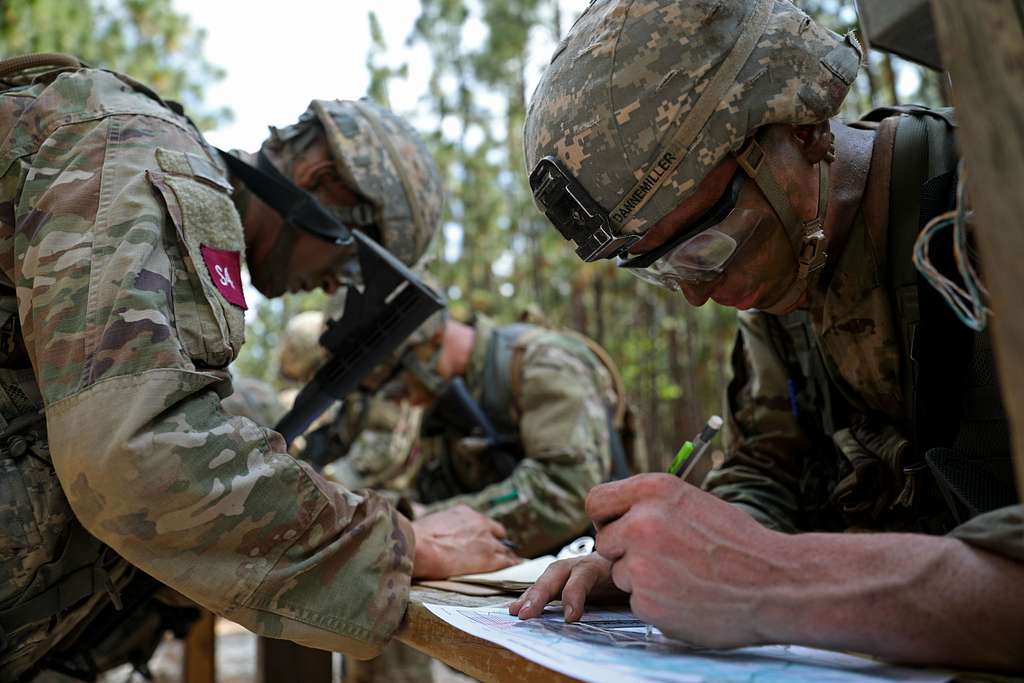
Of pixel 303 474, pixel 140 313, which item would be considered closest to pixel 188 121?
pixel 140 313

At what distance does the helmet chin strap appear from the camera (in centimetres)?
157

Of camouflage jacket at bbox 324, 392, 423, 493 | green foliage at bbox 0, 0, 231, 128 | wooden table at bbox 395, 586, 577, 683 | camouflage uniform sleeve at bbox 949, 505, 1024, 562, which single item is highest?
green foliage at bbox 0, 0, 231, 128

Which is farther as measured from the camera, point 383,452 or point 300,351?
point 383,452

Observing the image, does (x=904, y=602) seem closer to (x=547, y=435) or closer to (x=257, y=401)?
(x=547, y=435)

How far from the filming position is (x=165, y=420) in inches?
56.9

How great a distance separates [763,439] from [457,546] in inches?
32.0

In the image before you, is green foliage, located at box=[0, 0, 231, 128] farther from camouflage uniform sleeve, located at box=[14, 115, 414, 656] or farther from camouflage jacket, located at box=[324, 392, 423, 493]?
camouflage jacket, located at box=[324, 392, 423, 493]

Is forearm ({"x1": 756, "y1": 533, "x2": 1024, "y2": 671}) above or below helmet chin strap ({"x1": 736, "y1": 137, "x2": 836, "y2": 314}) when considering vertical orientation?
below

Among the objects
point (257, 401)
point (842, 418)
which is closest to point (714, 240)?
point (842, 418)

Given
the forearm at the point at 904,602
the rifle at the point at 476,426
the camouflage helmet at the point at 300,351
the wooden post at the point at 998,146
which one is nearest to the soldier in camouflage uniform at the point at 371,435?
the camouflage helmet at the point at 300,351

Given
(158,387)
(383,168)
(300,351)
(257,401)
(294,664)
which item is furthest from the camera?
(300,351)

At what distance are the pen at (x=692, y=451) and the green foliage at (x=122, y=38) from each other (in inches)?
72.2

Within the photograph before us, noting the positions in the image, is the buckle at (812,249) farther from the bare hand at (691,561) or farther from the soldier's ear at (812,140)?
the bare hand at (691,561)

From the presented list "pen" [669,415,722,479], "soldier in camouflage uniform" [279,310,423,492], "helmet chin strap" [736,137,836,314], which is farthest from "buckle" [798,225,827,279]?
"soldier in camouflage uniform" [279,310,423,492]
